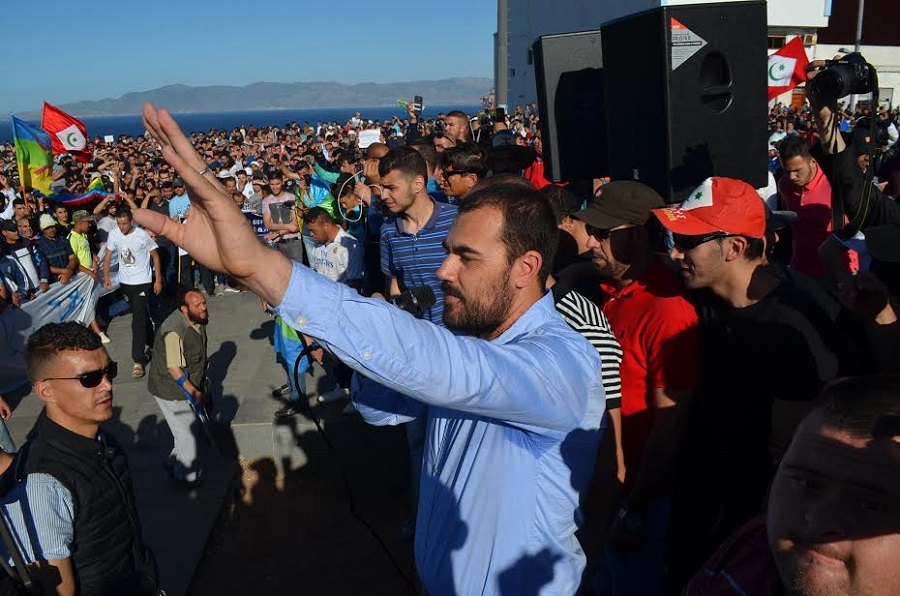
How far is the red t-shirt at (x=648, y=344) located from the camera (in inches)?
103

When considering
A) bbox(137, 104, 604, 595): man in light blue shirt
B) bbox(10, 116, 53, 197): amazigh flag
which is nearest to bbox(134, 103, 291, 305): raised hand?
bbox(137, 104, 604, 595): man in light blue shirt

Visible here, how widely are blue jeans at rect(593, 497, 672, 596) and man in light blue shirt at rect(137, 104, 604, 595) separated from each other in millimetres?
1092

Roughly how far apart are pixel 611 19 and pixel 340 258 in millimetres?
23272

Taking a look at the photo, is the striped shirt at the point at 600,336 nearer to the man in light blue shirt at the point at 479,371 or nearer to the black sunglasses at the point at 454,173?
the man in light blue shirt at the point at 479,371

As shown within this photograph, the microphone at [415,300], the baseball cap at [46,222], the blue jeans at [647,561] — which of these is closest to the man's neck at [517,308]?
the microphone at [415,300]

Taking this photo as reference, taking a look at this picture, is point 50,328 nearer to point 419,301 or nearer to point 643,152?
point 419,301

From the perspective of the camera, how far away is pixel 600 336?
253 centimetres

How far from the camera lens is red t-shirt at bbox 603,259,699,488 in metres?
2.62

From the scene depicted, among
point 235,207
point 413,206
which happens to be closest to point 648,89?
point 413,206

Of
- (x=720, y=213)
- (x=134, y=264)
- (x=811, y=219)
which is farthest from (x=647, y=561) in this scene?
(x=134, y=264)

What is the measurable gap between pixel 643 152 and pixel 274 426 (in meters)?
3.65

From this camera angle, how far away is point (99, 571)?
8.55ft

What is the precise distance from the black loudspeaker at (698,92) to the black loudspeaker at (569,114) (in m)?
1.15

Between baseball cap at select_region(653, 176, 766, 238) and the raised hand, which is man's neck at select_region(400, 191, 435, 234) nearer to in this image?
baseball cap at select_region(653, 176, 766, 238)
